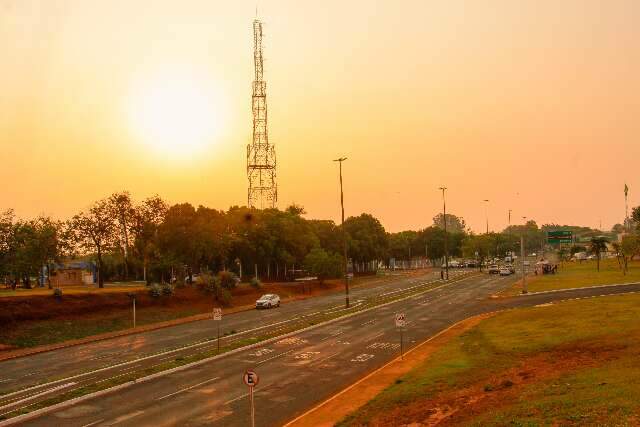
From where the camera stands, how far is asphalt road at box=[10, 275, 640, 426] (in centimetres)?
2142

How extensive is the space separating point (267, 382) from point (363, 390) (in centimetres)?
504

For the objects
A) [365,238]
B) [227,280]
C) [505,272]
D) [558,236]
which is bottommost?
[505,272]

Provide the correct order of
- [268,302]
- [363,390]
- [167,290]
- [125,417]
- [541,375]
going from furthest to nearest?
[268,302] < [167,290] < [363,390] < [541,375] < [125,417]

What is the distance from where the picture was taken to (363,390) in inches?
953

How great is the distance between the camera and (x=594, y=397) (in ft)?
54.3

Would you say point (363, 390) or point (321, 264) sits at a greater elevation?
point (321, 264)

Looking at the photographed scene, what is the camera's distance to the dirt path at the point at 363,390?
20359 millimetres

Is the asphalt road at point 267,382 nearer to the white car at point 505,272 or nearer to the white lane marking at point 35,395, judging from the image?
the white lane marking at point 35,395

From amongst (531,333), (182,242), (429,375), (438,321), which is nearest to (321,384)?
(429,375)

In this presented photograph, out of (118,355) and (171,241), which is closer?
(118,355)

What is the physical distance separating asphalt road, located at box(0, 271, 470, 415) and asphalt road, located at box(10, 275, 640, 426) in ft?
11.8

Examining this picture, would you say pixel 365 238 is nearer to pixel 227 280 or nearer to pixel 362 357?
pixel 227 280

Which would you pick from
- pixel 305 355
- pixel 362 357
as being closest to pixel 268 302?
pixel 305 355

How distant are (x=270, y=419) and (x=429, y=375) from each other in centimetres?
789
